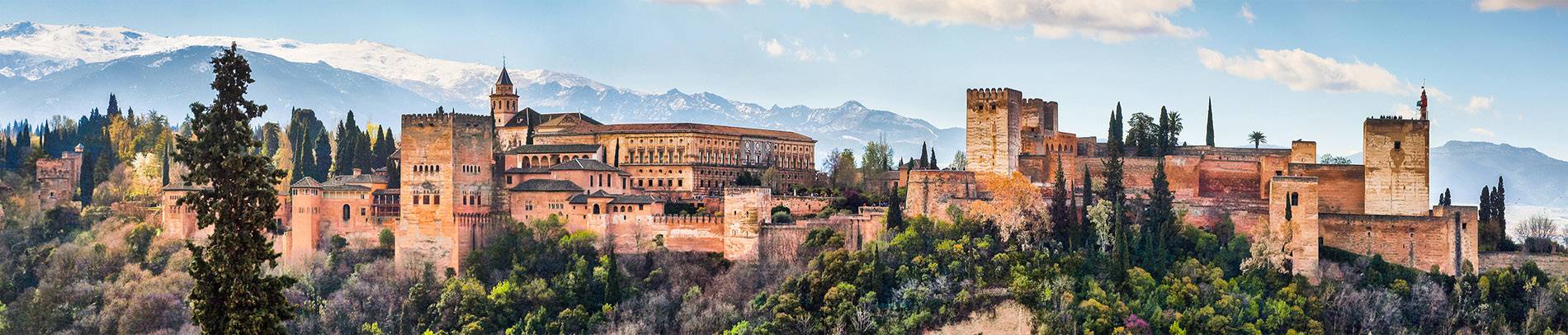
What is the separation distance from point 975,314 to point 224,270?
26.7 m

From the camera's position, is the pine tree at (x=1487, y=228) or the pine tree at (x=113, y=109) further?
the pine tree at (x=113, y=109)

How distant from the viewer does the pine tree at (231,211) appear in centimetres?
1991

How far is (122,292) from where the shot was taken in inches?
2106

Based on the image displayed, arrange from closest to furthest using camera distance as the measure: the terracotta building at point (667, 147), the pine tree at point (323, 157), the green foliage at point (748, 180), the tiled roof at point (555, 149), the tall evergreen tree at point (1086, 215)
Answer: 1. the tall evergreen tree at point (1086, 215)
2. the tiled roof at point (555, 149)
3. the green foliage at point (748, 180)
4. the terracotta building at point (667, 147)
5. the pine tree at point (323, 157)

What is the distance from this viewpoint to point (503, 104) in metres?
68.5

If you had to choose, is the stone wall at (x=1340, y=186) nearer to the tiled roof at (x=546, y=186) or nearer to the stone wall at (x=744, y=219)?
the stone wall at (x=744, y=219)

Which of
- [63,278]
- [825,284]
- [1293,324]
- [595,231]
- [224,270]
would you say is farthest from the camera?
[63,278]

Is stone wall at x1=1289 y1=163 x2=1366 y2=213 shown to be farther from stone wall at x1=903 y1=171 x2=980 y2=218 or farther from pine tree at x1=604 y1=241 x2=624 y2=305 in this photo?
pine tree at x1=604 y1=241 x2=624 y2=305

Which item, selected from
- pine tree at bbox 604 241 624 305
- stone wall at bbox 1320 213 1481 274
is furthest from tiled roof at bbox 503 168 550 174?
stone wall at bbox 1320 213 1481 274

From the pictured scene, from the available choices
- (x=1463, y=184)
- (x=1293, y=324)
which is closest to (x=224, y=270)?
(x=1293, y=324)

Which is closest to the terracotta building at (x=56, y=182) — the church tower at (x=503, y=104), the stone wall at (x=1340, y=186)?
the church tower at (x=503, y=104)

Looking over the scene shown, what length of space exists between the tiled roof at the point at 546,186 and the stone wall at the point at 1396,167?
23.5 m

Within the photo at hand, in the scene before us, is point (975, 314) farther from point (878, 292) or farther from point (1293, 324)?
point (1293, 324)

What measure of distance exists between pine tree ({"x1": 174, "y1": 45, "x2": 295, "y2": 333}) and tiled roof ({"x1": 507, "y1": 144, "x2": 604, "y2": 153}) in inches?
1478
